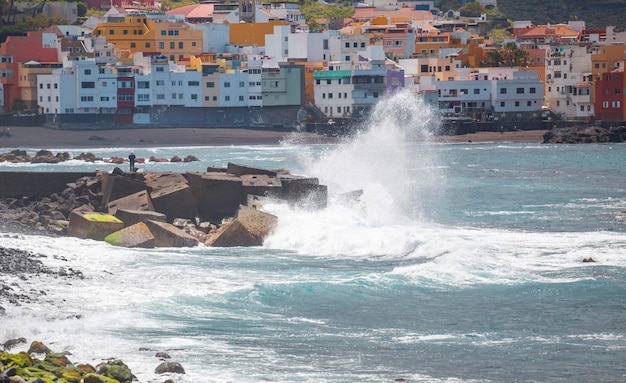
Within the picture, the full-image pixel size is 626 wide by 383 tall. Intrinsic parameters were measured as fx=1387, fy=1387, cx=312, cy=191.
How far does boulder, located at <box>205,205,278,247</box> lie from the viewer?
26.7 m

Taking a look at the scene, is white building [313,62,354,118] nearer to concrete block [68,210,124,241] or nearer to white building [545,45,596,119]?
white building [545,45,596,119]

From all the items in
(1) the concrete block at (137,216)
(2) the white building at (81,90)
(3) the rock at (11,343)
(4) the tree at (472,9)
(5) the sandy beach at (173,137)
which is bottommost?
(5) the sandy beach at (173,137)

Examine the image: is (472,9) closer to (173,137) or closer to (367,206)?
(173,137)

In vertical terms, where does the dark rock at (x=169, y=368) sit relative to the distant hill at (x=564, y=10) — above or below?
below

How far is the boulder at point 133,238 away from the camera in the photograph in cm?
2608

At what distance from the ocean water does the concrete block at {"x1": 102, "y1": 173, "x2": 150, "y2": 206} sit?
9.59ft

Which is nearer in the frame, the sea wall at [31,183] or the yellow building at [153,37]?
the sea wall at [31,183]

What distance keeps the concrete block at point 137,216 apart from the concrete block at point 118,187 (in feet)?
6.63

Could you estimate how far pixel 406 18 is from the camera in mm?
107688

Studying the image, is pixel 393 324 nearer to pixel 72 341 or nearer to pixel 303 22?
pixel 72 341

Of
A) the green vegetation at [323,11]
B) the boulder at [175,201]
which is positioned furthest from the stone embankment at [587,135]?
the green vegetation at [323,11]

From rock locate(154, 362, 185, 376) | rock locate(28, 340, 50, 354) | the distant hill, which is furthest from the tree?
rock locate(154, 362, 185, 376)

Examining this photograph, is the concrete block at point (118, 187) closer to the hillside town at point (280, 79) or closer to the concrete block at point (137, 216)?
the concrete block at point (137, 216)

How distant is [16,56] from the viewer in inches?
3312
